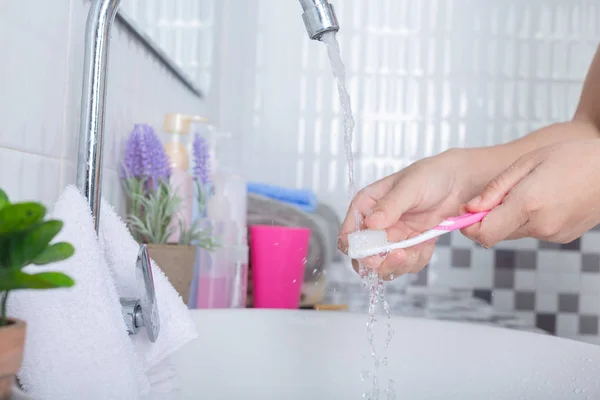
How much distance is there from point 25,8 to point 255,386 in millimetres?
418

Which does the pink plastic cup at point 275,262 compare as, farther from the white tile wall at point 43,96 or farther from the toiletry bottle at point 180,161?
the white tile wall at point 43,96

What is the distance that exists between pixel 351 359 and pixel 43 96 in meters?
0.40

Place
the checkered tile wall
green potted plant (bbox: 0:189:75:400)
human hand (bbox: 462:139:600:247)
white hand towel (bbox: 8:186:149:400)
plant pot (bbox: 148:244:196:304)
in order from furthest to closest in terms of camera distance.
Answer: the checkered tile wall < plant pot (bbox: 148:244:196:304) < human hand (bbox: 462:139:600:247) < white hand towel (bbox: 8:186:149:400) < green potted plant (bbox: 0:189:75:400)

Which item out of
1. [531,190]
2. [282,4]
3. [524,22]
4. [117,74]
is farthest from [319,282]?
[524,22]

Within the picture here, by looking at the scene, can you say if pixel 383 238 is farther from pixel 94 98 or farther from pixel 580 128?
pixel 580 128

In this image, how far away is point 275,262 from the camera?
1147 mm

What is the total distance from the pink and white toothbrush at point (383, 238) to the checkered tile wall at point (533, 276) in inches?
45.1

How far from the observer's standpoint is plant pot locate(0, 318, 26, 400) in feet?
0.81

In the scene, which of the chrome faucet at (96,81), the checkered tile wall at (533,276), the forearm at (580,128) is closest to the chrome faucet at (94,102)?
the chrome faucet at (96,81)

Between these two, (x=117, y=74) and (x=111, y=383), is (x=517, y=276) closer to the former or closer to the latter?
(x=117, y=74)

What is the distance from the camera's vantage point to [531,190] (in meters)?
0.66

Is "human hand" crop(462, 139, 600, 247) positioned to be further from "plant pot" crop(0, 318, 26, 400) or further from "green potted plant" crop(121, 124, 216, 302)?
"plant pot" crop(0, 318, 26, 400)

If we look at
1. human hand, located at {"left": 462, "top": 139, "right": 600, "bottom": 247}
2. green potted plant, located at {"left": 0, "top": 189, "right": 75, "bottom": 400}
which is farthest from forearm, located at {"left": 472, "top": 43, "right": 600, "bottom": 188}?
green potted plant, located at {"left": 0, "top": 189, "right": 75, "bottom": 400}

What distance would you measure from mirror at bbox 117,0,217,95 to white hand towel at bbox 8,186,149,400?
1.59ft
